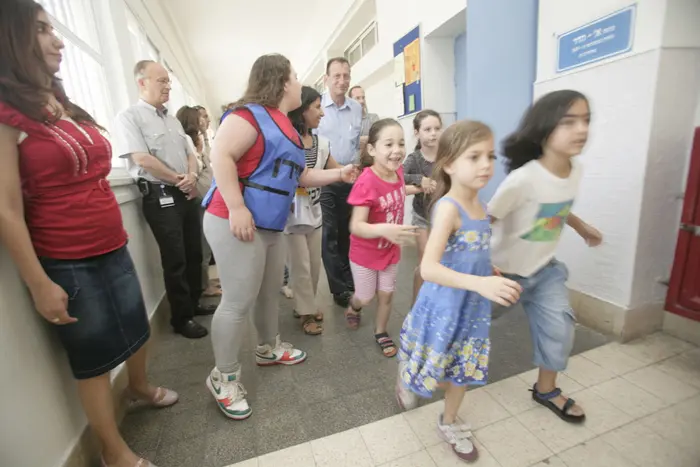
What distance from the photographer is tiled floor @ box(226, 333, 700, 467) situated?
4.07 feet

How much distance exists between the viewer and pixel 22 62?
908mm

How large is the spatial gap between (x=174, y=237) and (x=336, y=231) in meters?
1.07

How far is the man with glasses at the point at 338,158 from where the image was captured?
2.47m

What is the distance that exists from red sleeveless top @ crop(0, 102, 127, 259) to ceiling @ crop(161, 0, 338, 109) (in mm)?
5368

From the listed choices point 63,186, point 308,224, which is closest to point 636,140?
point 308,224

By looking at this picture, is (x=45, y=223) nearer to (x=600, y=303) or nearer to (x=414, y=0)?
(x=600, y=303)

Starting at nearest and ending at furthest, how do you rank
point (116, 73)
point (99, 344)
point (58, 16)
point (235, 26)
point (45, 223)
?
point (45, 223), point (99, 344), point (58, 16), point (116, 73), point (235, 26)

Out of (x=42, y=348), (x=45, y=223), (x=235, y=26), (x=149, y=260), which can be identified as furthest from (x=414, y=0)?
(x=235, y=26)

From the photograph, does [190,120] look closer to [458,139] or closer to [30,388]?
[30,388]

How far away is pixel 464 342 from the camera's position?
1212 millimetres

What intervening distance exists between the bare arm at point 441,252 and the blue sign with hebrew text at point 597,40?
139 centimetres

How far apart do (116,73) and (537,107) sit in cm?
310

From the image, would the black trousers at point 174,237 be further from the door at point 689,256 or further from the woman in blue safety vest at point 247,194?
the door at point 689,256

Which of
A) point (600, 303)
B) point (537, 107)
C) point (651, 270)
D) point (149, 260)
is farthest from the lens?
point (149, 260)
